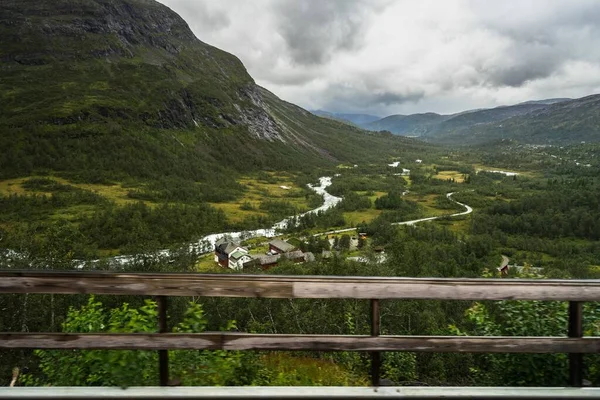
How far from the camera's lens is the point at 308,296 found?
13.4 feet

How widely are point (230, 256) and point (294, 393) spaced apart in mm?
71897

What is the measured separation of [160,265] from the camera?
174 ft

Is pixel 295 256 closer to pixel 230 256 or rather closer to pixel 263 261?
pixel 263 261

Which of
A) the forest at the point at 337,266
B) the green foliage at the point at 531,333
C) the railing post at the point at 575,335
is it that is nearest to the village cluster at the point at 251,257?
the forest at the point at 337,266

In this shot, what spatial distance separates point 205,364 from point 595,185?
625ft

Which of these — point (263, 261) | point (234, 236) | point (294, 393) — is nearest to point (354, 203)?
point (234, 236)

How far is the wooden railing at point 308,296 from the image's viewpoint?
3988 mm

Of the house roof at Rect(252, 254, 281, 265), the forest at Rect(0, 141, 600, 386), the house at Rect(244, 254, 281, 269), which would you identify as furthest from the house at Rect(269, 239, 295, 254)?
the forest at Rect(0, 141, 600, 386)

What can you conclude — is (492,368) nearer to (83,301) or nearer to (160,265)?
(83,301)

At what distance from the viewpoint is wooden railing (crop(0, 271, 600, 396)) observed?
3.99 meters

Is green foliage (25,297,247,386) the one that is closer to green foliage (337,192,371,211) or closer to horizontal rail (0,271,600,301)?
horizontal rail (0,271,600,301)

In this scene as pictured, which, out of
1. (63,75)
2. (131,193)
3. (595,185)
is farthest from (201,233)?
(595,185)

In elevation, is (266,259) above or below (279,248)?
below

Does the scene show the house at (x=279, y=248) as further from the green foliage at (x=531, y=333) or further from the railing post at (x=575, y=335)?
the railing post at (x=575, y=335)
